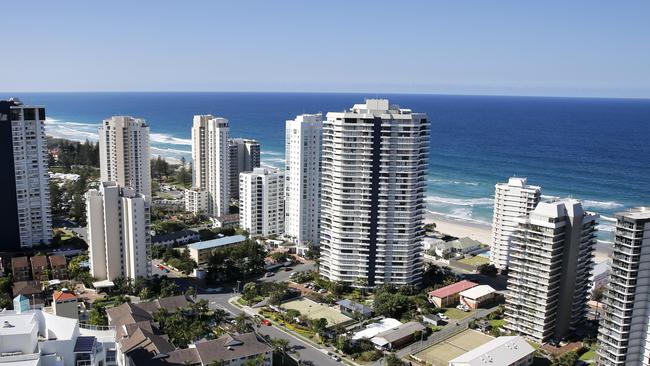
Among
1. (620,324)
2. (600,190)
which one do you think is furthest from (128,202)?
(600,190)

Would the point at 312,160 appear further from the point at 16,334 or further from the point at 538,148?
the point at 538,148

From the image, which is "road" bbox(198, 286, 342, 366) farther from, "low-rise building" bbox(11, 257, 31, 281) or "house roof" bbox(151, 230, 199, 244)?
"low-rise building" bbox(11, 257, 31, 281)

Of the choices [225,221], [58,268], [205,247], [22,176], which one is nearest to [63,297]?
[58,268]

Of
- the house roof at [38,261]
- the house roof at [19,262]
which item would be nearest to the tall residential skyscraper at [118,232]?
the house roof at [38,261]

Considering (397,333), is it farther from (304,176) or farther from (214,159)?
(214,159)

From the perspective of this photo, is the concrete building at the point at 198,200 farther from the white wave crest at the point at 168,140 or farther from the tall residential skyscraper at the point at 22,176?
the white wave crest at the point at 168,140
